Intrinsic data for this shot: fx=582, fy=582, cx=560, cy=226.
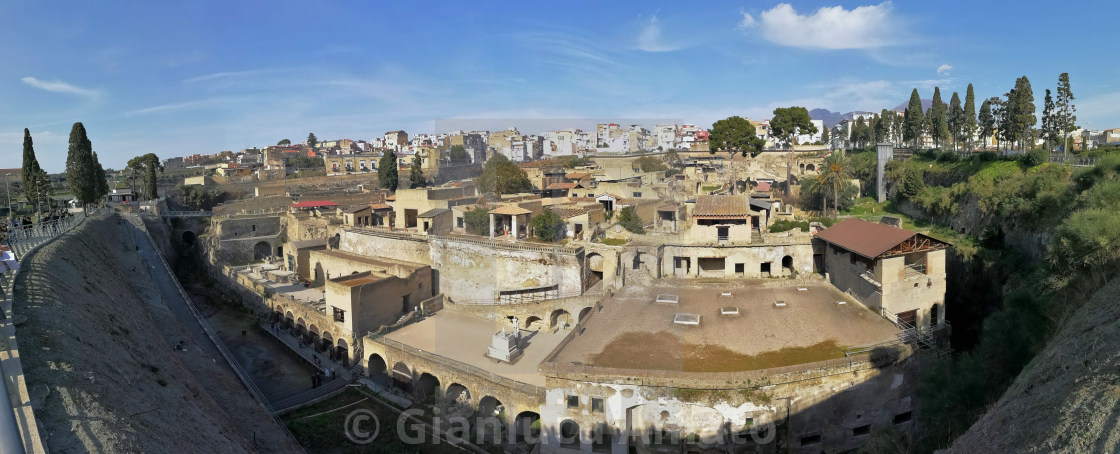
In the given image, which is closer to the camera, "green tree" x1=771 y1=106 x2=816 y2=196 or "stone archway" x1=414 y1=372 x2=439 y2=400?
"stone archway" x1=414 y1=372 x2=439 y2=400

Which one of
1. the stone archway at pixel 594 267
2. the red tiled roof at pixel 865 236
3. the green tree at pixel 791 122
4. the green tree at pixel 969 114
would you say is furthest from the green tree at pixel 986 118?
the stone archway at pixel 594 267

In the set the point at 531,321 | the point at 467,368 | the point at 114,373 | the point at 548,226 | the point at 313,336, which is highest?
the point at 548,226

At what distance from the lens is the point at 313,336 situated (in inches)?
1041

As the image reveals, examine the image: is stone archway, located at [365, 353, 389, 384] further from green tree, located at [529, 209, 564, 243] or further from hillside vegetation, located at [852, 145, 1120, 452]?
hillside vegetation, located at [852, 145, 1120, 452]

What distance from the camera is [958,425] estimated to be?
43.2 ft

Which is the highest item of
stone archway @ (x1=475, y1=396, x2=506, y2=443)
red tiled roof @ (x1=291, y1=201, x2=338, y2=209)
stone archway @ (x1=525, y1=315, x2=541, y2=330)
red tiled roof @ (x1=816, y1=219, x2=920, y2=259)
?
red tiled roof @ (x1=291, y1=201, x2=338, y2=209)

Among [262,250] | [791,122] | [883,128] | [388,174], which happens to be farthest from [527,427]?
[883,128]

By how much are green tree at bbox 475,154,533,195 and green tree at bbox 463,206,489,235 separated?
812cm

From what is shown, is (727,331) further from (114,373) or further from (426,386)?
(114,373)

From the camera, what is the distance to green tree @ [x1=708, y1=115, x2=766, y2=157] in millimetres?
42344

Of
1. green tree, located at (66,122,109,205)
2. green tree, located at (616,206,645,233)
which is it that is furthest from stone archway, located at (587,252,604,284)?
green tree, located at (66,122,109,205)

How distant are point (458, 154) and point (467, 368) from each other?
31218mm

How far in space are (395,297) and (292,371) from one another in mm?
5141

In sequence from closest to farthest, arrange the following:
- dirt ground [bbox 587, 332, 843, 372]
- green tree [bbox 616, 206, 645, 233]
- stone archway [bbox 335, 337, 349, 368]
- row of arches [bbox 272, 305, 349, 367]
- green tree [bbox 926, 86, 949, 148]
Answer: dirt ground [bbox 587, 332, 843, 372]
stone archway [bbox 335, 337, 349, 368]
row of arches [bbox 272, 305, 349, 367]
green tree [bbox 616, 206, 645, 233]
green tree [bbox 926, 86, 949, 148]
